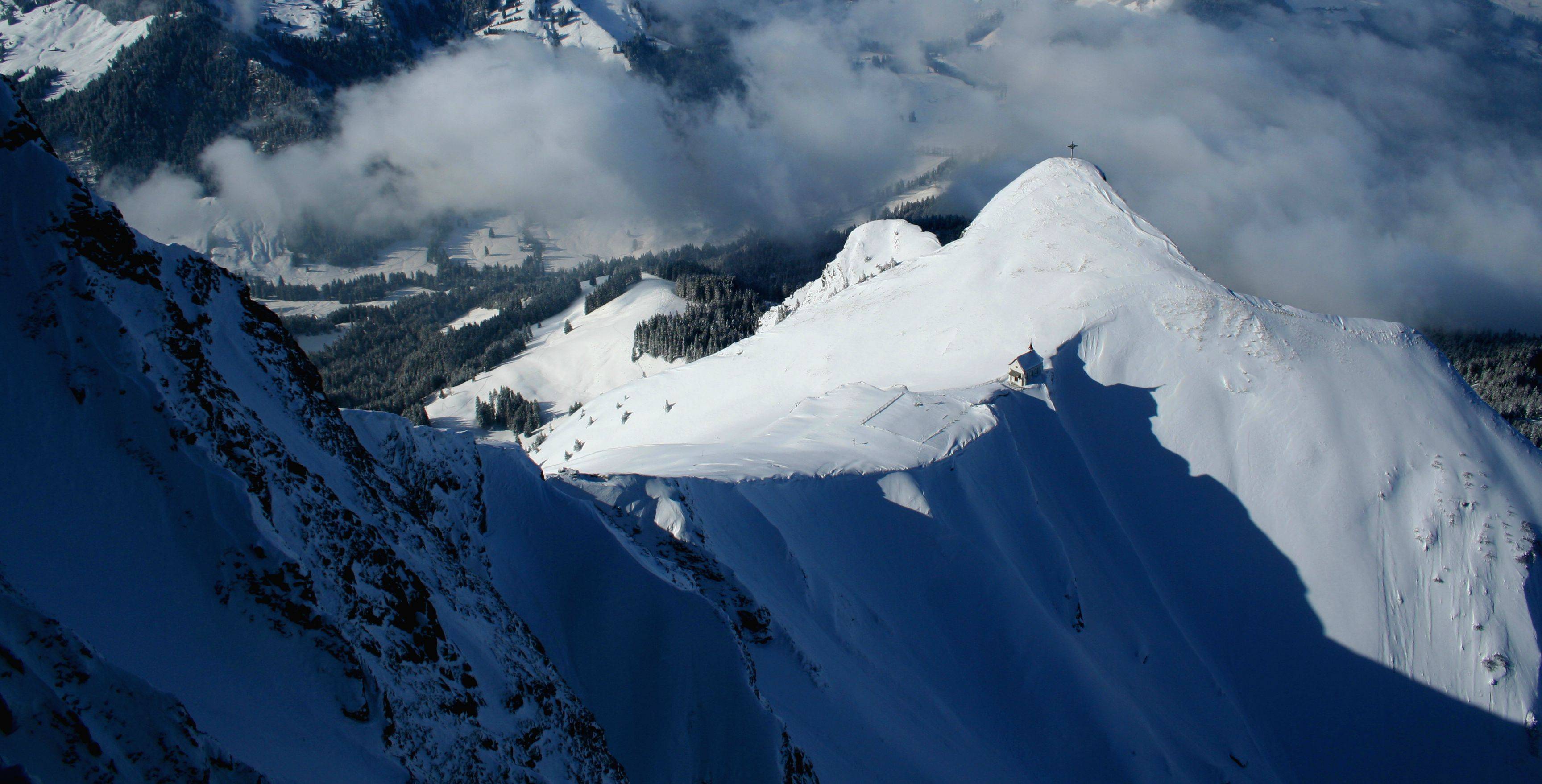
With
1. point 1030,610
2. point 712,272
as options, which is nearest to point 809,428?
point 1030,610

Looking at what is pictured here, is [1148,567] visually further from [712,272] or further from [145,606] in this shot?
[712,272]

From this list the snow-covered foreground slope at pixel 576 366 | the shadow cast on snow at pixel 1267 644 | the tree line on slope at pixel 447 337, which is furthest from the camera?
the tree line on slope at pixel 447 337

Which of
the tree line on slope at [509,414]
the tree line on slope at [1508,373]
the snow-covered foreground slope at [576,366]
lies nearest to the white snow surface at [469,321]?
the snow-covered foreground slope at [576,366]

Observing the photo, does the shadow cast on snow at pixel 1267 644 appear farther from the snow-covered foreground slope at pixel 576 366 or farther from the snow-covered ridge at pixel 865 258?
the snow-covered foreground slope at pixel 576 366

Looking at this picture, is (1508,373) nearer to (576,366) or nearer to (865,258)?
(865,258)

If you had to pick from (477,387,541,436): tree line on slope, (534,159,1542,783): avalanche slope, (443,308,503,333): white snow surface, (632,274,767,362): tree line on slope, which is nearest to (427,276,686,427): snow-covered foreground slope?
(632,274,767,362): tree line on slope

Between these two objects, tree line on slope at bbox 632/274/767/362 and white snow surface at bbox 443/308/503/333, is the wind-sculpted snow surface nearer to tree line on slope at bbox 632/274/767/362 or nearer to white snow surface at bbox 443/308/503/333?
tree line on slope at bbox 632/274/767/362
